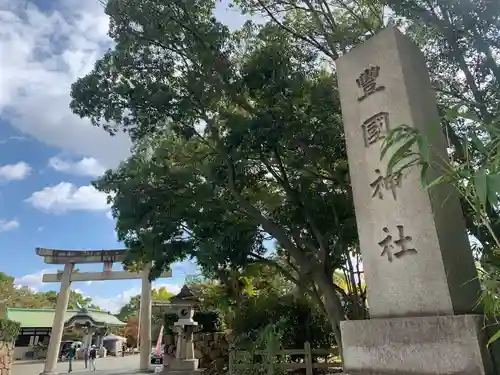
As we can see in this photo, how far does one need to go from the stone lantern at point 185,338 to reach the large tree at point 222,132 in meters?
3.38

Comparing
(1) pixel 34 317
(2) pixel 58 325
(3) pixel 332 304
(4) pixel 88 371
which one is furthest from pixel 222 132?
(1) pixel 34 317

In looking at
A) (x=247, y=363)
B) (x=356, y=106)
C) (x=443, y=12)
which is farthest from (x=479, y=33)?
(x=247, y=363)

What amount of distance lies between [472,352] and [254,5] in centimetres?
729

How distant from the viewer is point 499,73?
5.74 meters

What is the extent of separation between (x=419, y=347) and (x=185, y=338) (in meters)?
9.52

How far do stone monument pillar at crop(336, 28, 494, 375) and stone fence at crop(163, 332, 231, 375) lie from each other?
9049mm

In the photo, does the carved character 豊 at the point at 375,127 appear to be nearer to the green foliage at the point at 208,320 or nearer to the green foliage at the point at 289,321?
the green foliage at the point at 289,321

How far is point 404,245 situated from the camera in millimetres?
2729

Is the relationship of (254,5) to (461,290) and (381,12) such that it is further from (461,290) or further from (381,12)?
(461,290)

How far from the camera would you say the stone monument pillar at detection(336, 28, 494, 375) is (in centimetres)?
229

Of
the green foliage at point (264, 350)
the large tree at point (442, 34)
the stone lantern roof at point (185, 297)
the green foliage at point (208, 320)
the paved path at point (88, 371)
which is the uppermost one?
the large tree at point (442, 34)

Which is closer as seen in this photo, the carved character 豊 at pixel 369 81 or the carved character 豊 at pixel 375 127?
the carved character 豊 at pixel 375 127

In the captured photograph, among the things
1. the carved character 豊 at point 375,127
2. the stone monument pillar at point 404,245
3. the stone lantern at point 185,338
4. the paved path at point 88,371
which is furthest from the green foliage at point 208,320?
the carved character 豊 at point 375,127

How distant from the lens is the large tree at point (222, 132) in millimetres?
6836
